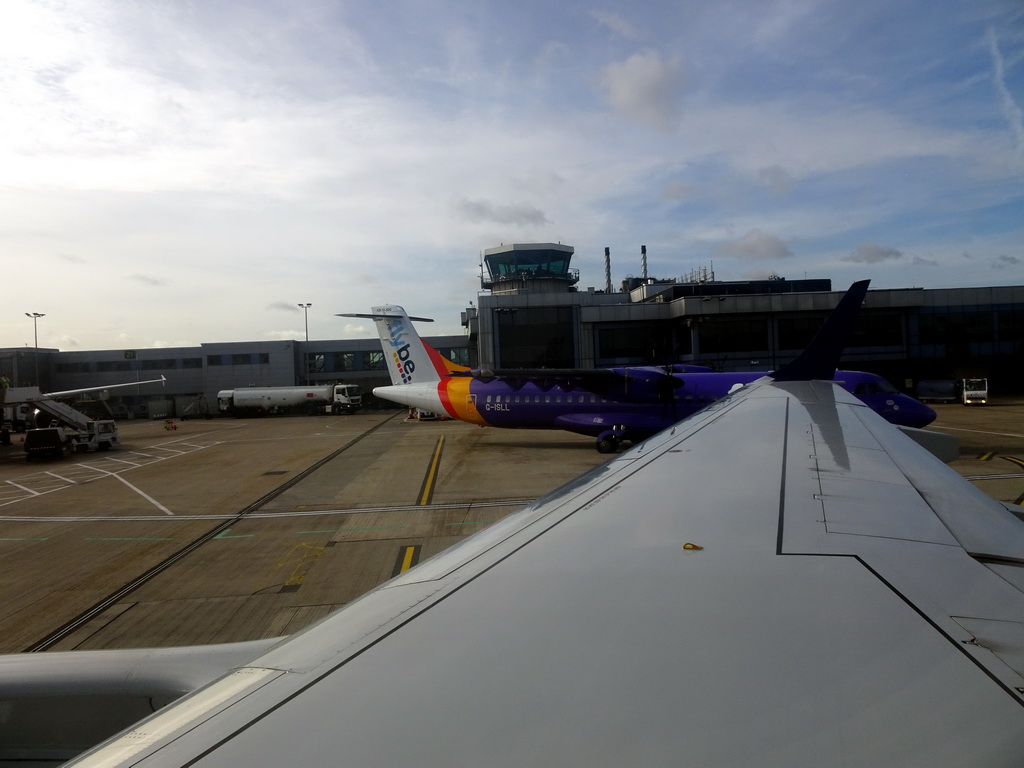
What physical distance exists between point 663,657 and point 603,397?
68.5 ft

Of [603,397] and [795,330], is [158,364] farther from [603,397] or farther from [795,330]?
[795,330]

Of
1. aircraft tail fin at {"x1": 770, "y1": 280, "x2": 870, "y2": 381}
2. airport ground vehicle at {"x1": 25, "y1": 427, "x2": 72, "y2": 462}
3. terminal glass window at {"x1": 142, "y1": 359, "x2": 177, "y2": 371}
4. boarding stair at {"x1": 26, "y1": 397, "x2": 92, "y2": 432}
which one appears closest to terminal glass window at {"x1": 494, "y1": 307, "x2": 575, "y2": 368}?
boarding stair at {"x1": 26, "y1": 397, "x2": 92, "y2": 432}

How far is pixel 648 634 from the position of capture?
74.2 inches

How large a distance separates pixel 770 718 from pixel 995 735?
16.8 inches

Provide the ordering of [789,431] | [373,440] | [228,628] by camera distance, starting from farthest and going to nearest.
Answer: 1. [373,440]
2. [228,628]
3. [789,431]

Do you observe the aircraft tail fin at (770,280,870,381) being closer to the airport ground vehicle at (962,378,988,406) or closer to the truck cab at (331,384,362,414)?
the airport ground vehicle at (962,378,988,406)

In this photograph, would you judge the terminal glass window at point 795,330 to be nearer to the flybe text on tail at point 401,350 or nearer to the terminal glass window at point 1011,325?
the terminal glass window at point 1011,325

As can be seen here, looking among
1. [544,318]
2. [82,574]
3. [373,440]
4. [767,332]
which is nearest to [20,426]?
[373,440]

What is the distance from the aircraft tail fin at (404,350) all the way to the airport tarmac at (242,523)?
3.12 metres

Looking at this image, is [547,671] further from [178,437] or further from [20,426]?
[20,426]

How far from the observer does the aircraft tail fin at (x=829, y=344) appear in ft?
26.6

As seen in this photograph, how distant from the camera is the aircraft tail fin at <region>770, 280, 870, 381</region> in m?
8.11

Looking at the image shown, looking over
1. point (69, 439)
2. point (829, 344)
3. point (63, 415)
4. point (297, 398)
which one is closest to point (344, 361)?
point (297, 398)

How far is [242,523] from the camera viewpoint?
1363 centimetres
